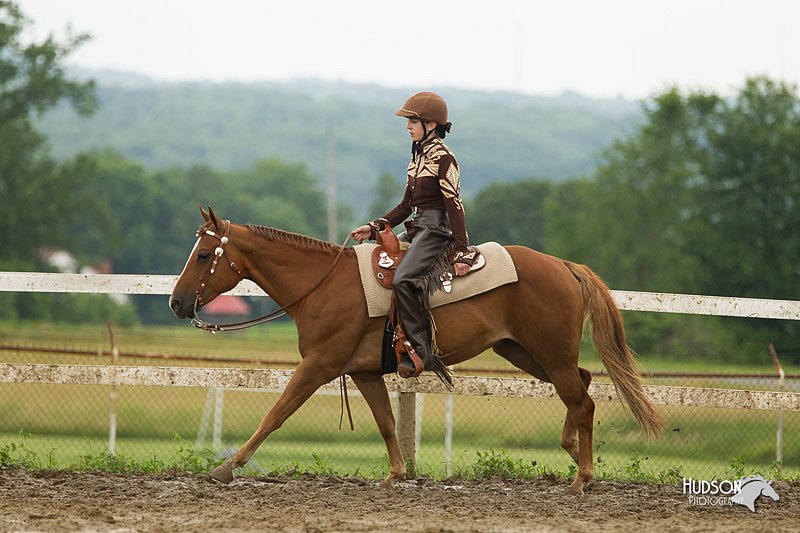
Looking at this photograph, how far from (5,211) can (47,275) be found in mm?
36036

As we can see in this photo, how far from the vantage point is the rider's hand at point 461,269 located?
7.50 m

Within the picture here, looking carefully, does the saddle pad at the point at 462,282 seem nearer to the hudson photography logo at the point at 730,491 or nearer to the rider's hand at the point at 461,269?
the rider's hand at the point at 461,269

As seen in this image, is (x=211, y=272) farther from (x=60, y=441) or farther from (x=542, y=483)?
(x=60, y=441)

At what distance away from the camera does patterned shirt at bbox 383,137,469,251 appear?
24.7 feet

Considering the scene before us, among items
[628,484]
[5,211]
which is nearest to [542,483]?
[628,484]

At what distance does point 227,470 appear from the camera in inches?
276

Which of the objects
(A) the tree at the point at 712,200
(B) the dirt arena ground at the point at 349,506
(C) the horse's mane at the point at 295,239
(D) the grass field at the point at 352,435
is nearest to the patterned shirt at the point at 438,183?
(C) the horse's mane at the point at 295,239

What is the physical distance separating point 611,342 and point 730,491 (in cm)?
142

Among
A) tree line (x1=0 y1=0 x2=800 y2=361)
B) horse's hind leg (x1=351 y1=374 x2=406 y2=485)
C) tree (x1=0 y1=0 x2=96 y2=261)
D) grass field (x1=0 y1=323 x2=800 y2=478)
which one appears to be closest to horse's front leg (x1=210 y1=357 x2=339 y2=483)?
horse's hind leg (x1=351 y1=374 x2=406 y2=485)

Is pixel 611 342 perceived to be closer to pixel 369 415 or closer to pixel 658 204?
pixel 369 415

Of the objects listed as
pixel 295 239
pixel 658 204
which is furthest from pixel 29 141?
pixel 295 239

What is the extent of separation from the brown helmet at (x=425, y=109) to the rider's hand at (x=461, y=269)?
1.13 meters

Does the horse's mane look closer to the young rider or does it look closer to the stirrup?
the young rider

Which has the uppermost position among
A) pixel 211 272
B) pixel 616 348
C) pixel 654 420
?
pixel 211 272
